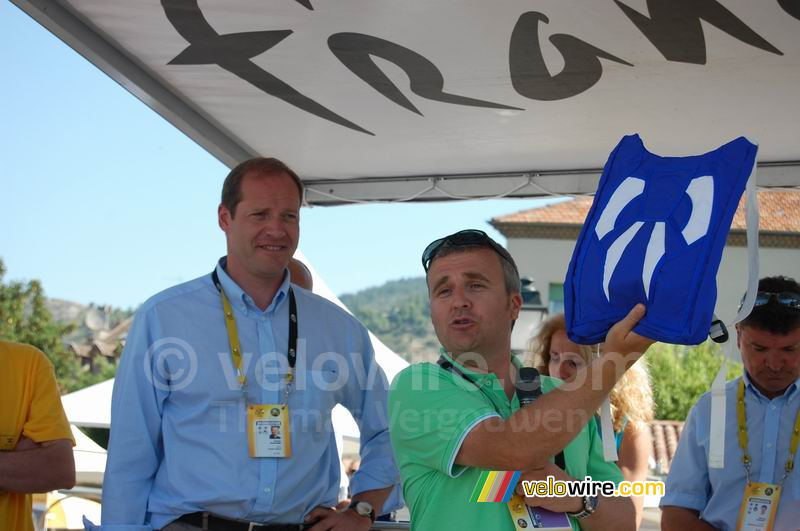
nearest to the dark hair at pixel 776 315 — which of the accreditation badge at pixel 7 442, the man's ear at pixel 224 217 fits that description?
the man's ear at pixel 224 217

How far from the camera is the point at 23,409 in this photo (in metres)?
3.00

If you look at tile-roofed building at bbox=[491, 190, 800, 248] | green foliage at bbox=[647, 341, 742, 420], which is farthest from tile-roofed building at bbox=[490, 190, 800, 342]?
green foliage at bbox=[647, 341, 742, 420]

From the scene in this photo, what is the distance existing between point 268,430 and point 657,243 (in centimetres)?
151

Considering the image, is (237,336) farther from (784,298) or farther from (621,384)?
(784,298)

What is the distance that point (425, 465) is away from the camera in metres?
2.12

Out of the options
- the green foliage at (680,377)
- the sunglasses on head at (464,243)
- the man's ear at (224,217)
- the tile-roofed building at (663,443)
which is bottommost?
the tile-roofed building at (663,443)

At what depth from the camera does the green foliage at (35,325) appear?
55406 millimetres

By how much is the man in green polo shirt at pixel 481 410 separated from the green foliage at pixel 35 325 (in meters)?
53.4

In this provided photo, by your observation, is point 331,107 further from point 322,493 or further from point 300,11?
point 322,493

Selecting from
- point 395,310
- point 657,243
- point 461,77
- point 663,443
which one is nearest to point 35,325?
point 663,443

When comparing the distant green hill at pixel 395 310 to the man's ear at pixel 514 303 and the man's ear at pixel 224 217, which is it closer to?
the man's ear at pixel 224 217

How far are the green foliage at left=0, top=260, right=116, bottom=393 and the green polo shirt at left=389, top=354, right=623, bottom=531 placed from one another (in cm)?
5338

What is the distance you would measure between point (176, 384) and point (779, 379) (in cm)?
218

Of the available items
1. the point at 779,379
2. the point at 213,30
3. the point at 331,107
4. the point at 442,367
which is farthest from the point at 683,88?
the point at 442,367
